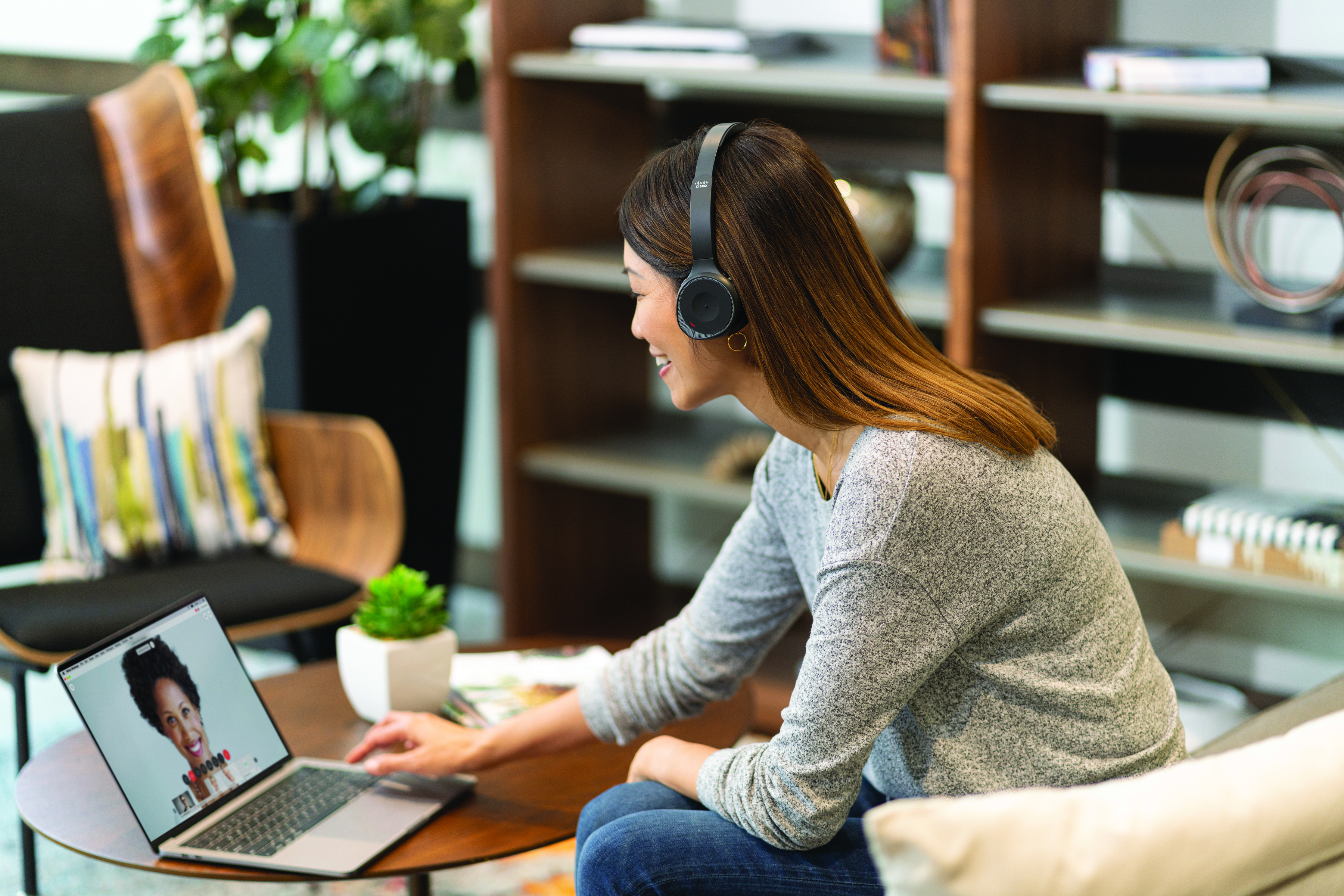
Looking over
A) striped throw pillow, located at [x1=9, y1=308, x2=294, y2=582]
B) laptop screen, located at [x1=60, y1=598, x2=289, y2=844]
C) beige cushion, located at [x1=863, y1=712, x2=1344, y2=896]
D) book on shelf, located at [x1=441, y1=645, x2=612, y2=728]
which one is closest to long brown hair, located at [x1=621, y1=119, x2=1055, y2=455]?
beige cushion, located at [x1=863, y1=712, x2=1344, y2=896]

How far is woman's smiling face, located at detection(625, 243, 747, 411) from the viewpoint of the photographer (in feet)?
3.98

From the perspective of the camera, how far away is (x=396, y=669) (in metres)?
1.51

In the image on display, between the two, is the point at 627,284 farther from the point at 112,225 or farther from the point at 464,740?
the point at 464,740

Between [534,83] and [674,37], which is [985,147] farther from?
[534,83]

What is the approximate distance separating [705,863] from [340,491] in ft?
4.42

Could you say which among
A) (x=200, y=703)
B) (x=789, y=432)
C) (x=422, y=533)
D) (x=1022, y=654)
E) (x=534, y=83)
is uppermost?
(x=534, y=83)

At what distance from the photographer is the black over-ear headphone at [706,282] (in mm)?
1139

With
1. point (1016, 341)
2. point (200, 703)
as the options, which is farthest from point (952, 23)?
point (200, 703)

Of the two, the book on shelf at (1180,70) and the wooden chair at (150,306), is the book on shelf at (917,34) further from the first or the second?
the wooden chair at (150,306)

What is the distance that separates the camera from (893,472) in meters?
1.11

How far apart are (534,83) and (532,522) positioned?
77 centimetres

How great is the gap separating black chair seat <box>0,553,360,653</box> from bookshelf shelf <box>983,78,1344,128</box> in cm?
119

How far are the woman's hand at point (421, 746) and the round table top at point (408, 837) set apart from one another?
0.15 ft

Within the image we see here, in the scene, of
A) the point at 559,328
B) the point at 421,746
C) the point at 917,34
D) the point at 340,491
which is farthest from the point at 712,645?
the point at 559,328
